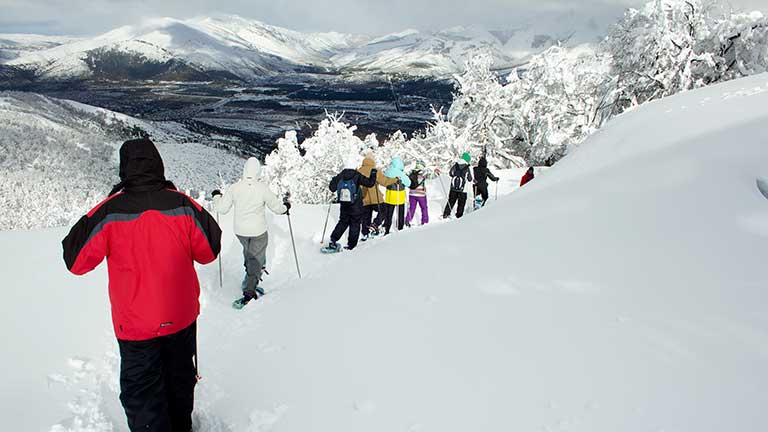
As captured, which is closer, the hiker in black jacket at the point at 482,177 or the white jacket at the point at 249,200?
the white jacket at the point at 249,200

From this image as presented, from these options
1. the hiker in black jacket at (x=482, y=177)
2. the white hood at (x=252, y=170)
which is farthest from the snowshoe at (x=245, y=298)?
the hiker in black jacket at (x=482, y=177)

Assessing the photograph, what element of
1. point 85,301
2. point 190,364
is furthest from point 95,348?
point 190,364

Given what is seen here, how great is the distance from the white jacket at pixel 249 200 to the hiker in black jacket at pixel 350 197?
209 cm

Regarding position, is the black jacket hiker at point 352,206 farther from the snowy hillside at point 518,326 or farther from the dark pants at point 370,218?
the snowy hillside at point 518,326

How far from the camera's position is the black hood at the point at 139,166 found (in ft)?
8.48

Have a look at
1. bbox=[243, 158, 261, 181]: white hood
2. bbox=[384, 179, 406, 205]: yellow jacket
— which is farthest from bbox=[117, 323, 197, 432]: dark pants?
bbox=[384, 179, 406, 205]: yellow jacket

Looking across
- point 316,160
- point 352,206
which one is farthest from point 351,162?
point 316,160

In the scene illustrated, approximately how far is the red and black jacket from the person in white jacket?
2.87 m

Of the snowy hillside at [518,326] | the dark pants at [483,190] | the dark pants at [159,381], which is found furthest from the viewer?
the dark pants at [483,190]

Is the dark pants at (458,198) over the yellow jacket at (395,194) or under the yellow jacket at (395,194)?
under

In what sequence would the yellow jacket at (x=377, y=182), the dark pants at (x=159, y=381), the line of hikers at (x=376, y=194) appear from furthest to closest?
1. the yellow jacket at (x=377, y=182)
2. the line of hikers at (x=376, y=194)
3. the dark pants at (x=159, y=381)

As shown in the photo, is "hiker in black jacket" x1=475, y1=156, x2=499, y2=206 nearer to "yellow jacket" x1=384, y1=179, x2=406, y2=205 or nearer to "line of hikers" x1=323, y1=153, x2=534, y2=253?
"line of hikers" x1=323, y1=153, x2=534, y2=253

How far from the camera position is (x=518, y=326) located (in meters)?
3.15

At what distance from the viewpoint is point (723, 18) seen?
20.2 m
